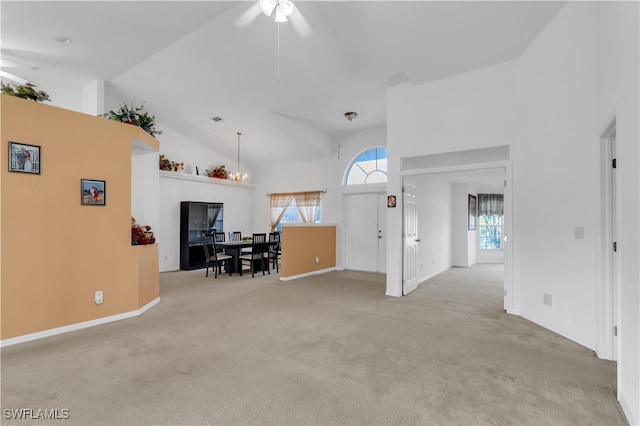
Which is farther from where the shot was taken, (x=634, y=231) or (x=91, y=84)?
(x=91, y=84)

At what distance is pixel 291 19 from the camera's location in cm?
404

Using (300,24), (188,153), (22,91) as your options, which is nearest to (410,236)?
(300,24)

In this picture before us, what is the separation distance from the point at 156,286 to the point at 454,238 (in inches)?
281

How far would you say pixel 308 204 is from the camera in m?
8.52

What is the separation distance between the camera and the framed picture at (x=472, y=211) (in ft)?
29.1

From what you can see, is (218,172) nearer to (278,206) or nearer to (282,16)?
(278,206)

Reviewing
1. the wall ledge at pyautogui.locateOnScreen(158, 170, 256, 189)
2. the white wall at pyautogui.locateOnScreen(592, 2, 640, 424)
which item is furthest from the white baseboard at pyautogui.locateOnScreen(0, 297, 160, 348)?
the white wall at pyautogui.locateOnScreen(592, 2, 640, 424)

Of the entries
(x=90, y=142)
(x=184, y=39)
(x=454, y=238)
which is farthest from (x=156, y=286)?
(x=454, y=238)

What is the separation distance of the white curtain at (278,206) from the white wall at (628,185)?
7226mm

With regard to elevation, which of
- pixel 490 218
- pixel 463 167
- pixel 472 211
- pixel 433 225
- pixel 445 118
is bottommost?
pixel 433 225

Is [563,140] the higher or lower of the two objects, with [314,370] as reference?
higher

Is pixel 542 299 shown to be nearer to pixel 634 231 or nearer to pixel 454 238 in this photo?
pixel 634 231

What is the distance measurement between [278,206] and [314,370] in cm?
680

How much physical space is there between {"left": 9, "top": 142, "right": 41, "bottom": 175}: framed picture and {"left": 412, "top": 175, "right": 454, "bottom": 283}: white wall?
5.05 meters
